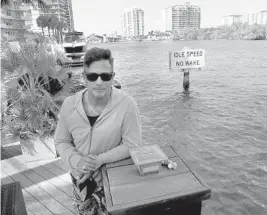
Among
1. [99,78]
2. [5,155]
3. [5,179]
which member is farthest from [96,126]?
[5,155]

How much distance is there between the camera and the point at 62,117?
7.13 ft

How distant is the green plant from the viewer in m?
5.22

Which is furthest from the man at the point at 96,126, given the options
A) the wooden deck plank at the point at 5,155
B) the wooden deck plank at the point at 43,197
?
the wooden deck plank at the point at 5,155

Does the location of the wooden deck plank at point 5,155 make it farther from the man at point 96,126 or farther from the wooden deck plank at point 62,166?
the man at point 96,126

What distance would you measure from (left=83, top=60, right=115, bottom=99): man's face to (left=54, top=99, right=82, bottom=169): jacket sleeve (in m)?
0.30

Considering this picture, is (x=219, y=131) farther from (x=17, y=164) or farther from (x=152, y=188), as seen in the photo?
(x=152, y=188)

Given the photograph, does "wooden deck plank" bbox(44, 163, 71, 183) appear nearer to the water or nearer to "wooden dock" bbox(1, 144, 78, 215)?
"wooden dock" bbox(1, 144, 78, 215)

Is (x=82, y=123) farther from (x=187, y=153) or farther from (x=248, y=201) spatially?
(x=187, y=153)

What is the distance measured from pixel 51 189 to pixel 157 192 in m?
3.23

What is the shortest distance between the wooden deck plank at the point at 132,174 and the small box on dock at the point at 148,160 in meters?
0.04

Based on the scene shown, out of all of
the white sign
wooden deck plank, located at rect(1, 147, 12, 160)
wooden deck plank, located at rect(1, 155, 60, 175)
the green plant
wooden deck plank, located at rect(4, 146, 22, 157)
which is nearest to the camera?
wooden deck plank, located at rect(1, 155, 60, 175)

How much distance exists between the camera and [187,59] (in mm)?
19109

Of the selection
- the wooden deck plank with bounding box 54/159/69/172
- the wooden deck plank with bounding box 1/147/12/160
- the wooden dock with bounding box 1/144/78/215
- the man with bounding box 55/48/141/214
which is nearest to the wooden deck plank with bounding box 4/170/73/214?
the wooden dock with bounding box 1/144/78/215

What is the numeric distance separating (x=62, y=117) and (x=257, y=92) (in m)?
22.4
